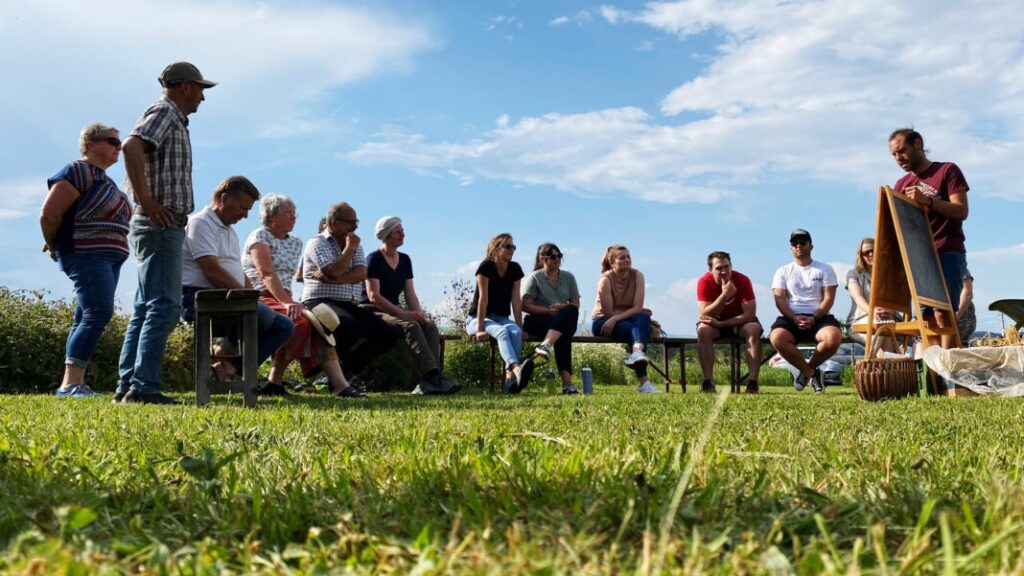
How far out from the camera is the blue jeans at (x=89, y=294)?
6.16 m

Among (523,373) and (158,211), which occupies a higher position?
(158,211)

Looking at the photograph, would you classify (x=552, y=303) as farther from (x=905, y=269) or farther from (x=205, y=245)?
(x=205, y=245)

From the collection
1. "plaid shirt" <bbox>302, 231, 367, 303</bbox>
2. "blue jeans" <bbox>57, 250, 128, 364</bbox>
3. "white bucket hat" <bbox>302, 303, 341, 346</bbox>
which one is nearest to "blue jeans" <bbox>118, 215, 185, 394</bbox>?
"blue jeans" <bbox>57, 250, 128, 364</bbox>

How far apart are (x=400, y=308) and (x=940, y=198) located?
4903 mm

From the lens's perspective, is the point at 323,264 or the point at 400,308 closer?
the point at 323,264

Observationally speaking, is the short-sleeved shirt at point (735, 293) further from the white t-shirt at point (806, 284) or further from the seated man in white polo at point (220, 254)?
the seated man in white polo at point (220, 254)

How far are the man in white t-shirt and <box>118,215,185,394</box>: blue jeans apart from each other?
6248mm

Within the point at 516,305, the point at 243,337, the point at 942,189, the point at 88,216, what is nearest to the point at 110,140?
the point at 88,216

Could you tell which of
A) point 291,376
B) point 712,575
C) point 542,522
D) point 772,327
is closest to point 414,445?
point 542,522

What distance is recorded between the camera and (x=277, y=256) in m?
7.86

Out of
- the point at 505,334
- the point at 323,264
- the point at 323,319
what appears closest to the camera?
the point at 323,319

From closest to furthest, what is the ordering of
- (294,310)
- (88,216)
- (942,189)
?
(88,216)
(942,189)
(294,310)

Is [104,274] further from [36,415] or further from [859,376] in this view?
[859,376]

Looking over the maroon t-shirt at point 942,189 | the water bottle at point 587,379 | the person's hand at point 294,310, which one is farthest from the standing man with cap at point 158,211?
the maroon t-shirt at point 942,189
